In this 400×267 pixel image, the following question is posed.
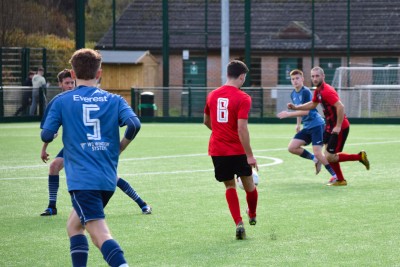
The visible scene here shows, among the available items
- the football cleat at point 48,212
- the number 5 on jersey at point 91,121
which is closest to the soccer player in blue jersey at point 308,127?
the football cleat at point 48,212

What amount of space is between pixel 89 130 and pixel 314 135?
8807 mm

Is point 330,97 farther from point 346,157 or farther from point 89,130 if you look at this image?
point 89,130

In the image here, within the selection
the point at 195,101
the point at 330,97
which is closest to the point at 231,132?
the point at 330,97

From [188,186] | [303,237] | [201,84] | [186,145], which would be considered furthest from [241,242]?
[201,84]

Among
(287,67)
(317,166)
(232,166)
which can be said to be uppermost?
(287,67)

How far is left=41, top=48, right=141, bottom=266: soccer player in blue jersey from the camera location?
6340mm

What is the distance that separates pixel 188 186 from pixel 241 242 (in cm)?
497

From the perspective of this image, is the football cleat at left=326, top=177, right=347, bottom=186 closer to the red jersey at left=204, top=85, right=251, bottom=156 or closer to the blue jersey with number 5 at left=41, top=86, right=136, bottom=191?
the red jersey at left=204, top=85, right=251, bottom=156

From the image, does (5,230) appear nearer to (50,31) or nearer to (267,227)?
(267,227)

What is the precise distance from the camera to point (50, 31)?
43.2 metres

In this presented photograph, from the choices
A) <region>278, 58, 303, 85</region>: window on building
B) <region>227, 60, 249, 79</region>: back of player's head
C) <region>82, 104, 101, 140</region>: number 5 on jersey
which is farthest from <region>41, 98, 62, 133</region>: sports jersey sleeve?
<region>278, 58, 303, 85</region>: window on building

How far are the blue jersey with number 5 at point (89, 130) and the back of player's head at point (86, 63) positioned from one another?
0.11 meters

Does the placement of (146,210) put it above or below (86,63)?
below

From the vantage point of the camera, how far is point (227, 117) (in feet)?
30.6
